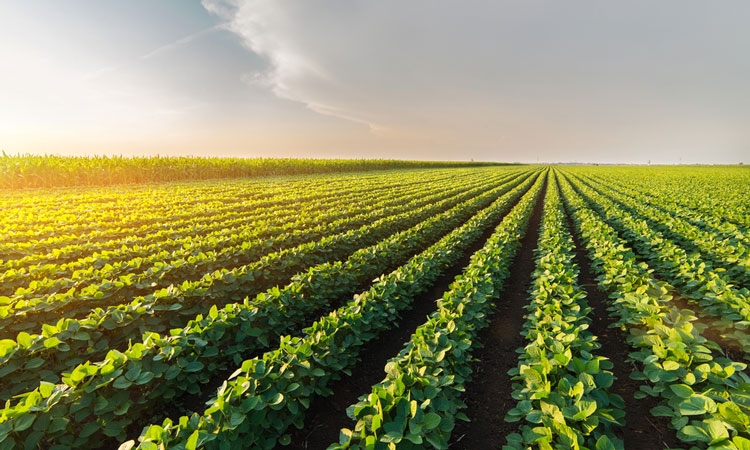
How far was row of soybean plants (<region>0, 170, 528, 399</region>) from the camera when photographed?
12.1 feet

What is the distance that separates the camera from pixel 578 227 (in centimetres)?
1281

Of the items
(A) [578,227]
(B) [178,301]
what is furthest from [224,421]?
(A) [578,227]

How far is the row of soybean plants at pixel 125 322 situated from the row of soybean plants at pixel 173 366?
1.59 feet

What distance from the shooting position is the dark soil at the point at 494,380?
12.0 ft

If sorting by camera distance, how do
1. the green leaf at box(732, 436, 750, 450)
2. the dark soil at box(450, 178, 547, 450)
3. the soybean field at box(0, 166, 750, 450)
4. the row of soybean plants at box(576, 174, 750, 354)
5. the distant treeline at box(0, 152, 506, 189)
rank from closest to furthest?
the green leaf at box(732, 436, 750, 450)
the soybean field at box(0, 166, 750, 450)
the dark soil at box(450, 178, 547, 450)
the row of soybean plants at box(576, 174, 750, 354)
the distant treeline at box(0, 152, 506, 189)

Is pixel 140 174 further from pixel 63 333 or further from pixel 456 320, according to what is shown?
pixel 456 320

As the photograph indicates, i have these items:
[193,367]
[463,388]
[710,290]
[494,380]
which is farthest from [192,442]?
[710,290]

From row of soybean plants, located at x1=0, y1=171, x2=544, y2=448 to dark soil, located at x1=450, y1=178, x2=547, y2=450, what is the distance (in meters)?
1.73

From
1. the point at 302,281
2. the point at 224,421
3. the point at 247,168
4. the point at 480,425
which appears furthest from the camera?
the point at 247,168

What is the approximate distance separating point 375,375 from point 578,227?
465 inches

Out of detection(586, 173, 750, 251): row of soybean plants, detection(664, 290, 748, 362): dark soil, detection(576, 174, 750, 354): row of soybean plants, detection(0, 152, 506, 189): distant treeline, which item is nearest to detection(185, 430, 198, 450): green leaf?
detection(664, 290, 748, 362): dark soil

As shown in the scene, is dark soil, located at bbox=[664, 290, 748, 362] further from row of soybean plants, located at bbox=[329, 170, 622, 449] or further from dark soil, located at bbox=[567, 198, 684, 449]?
row of soybean plants, located at bbox=[329, 170, 622, 449]

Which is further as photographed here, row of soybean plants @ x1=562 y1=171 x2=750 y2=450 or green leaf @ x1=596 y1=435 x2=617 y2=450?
row of soybean plants @ x1=562 y1=171 x2=750 y2=450

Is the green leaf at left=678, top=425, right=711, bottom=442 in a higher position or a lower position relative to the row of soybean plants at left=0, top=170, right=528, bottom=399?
higher
